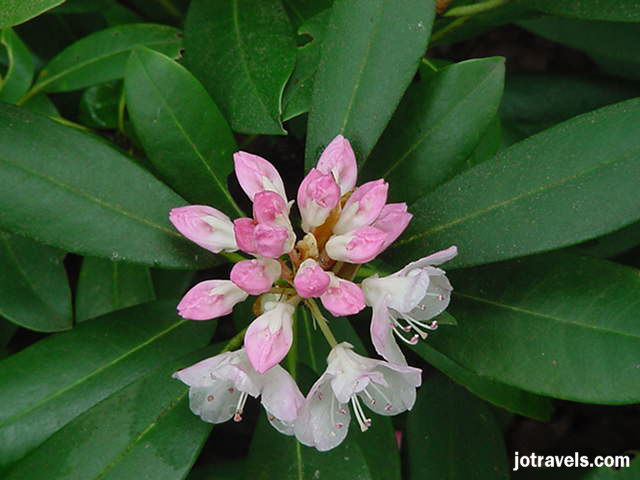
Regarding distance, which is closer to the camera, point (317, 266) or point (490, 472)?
point (317, 266)

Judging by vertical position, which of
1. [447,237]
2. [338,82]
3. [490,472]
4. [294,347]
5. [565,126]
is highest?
[338,82]

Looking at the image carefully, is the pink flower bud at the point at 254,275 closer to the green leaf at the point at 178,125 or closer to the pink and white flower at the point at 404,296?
the pink and white flower at the point at 404,296

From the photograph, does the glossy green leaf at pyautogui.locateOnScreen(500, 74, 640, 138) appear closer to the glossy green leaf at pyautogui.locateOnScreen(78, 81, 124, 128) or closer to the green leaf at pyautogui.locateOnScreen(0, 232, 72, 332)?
the glossy green leaf at pyautogui.locateOnScreen(78, 81, 124, 128)

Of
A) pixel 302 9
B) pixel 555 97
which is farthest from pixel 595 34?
pixel 302 9

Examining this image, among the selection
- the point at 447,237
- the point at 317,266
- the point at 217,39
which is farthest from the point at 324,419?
the point at 217,39

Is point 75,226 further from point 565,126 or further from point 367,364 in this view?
point 565,126

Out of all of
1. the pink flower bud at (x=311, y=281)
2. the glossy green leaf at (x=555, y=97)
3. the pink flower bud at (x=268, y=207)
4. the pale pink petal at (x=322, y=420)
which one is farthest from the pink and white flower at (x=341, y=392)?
the glossy green leaf at (x=555, y=97)

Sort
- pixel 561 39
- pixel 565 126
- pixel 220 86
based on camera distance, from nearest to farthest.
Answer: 1. pixel 565 126
2. pixel 220 86
3. pixel 561 39
